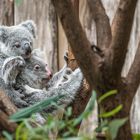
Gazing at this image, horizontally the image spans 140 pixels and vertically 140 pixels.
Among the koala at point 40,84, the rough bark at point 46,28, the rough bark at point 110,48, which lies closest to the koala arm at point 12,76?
the koala at point 40,84

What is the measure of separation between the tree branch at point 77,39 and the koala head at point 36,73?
5.07 feet

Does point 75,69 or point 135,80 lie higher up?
point 135,80

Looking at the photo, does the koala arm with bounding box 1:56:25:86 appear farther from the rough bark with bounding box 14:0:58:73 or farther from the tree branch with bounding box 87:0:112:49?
the tree branch with bounding box 87:0:112:49

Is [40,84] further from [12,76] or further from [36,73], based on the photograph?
[12,76]

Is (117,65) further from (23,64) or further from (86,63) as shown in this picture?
(23,64)

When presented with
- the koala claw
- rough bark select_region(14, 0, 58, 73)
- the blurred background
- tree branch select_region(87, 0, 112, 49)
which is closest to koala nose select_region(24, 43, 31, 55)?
the koala claw

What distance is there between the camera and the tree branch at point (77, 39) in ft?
3.99

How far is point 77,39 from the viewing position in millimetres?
1230

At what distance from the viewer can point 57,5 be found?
1.21 m

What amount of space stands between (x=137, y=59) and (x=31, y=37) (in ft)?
5.06

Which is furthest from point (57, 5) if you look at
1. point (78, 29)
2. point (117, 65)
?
point (117, 65)

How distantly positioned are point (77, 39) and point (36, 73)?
1643 mm

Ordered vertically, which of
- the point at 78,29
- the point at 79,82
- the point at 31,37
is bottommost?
the point at 79,82

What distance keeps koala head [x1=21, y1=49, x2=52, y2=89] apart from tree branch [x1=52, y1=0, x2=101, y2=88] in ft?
5.07
